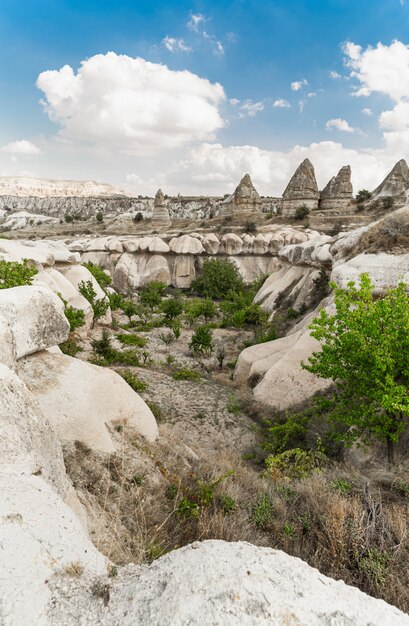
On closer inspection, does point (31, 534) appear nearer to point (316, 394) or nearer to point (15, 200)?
point (316, 394)

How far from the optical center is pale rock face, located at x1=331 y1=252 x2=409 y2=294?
503 inches

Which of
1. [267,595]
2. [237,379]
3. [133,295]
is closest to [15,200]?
[133,295]

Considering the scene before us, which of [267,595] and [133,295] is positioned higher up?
[267,595]

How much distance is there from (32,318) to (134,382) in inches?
236

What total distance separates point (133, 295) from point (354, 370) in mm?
26433

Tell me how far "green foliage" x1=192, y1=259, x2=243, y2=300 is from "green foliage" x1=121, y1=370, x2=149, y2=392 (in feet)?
59.5

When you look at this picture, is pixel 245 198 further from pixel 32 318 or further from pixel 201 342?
pixel 32 318

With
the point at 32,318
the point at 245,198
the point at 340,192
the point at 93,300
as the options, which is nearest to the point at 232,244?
the point at 245,198

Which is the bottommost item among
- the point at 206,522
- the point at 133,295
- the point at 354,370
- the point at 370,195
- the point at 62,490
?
the point at 133,295

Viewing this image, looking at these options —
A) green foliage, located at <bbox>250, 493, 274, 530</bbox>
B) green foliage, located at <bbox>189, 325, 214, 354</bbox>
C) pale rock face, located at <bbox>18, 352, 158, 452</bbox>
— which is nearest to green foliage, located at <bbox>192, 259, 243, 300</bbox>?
green foliage, located at <bbox>189, 325, 214, 354</bbox>

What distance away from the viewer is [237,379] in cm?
1388

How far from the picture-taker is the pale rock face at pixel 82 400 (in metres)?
6.16

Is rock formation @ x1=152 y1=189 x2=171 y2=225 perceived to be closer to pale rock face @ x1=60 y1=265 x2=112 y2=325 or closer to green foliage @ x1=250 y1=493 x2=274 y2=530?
pale rock face @ x1=60 y1=265 x2=112 y2=325

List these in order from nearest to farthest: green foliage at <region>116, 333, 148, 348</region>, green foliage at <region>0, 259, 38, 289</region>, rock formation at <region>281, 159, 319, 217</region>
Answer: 1. green foliage at <region>0, 259, 38, 289</region>
2. green foliage at <region>116, 333, 148, 348</region>
3. rock formation at <region>281, 159, 319, 217</region>
